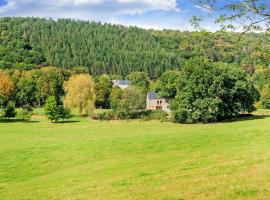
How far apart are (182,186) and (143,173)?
17.4 ft

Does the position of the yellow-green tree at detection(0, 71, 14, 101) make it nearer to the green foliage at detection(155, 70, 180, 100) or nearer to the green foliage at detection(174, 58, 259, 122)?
the green foliage at detection(155, 70, 180, 100)

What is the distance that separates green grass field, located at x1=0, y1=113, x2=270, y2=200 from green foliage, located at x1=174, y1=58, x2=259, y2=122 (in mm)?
35835

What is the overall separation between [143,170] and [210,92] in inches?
2125

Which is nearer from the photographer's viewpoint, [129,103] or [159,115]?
[159,115]

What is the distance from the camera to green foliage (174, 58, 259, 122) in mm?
75938

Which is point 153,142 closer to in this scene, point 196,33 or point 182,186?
point 182,186

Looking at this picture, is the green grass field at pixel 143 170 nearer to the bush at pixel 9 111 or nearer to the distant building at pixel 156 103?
the bush at pixel 9 111

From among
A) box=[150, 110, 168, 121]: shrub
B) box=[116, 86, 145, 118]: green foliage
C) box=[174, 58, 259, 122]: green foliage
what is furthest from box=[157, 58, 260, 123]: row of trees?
box=[116, 86, 145, 118]: green foliage

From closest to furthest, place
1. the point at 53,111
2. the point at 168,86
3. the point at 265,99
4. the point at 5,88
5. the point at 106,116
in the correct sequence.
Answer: the point at 53,111 → the point at 106,116 → the point at 168,86 → the point at 5,88 → the point at 265,99

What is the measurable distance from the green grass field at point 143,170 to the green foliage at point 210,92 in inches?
1411

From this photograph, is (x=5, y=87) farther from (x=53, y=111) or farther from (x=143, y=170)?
(x=143, y=170)

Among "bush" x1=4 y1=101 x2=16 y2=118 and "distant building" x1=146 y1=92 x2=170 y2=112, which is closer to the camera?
"bush" x1=4 y1=101 x2=16 y2=118

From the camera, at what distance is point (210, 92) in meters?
75.7

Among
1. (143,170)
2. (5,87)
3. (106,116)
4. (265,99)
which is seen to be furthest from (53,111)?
(143,170)
